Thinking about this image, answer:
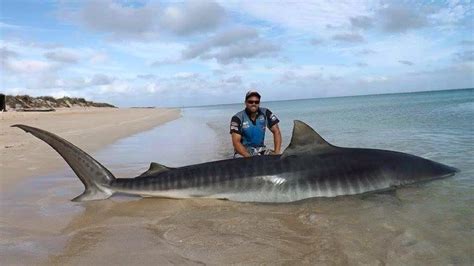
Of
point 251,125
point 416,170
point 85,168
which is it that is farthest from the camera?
point 251,125

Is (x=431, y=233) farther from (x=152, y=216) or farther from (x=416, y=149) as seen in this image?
(x=416, y=149)

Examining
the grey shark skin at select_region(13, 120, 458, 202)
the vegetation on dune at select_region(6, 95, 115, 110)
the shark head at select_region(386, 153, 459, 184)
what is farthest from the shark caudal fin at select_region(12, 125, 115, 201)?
the vegetation on dune at select_region(6, 95, 115, 110)

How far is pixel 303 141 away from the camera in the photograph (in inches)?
230

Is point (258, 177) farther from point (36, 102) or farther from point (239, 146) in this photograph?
point (36, 102)

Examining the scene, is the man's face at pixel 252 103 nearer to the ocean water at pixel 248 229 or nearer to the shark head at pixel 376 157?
the shark head at pixel 376 157

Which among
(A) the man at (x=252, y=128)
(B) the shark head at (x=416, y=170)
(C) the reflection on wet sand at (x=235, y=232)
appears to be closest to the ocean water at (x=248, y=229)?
(C) the reflection on wet sand at (x=235, y=232)

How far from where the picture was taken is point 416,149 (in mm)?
10000

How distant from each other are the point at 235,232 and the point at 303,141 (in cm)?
211

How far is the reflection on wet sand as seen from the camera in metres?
3.45

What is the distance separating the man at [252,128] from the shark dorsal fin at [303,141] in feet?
4.35

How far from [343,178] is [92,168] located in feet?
10.7

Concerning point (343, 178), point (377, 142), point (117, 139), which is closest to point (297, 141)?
point (343, 178)

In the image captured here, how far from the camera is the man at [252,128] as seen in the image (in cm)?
719

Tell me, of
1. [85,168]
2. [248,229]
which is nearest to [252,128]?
[85,168]
